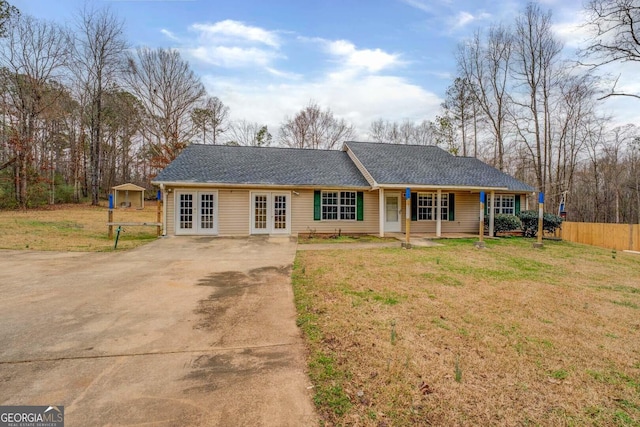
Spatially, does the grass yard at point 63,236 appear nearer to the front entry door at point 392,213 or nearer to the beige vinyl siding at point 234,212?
the beige vinyl siding at point 234,212

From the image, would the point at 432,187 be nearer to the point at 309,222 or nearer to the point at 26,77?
the point at 309,222

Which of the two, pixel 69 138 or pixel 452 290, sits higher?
pixel 69 138

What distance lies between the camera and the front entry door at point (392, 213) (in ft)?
44.6

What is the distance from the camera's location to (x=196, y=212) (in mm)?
12273

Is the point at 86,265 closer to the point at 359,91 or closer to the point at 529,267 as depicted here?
the point at 529,267

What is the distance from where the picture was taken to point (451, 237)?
12.7 meters

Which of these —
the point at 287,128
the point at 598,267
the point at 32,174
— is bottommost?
the point at 598,267

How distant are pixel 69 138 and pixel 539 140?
38.5 meters

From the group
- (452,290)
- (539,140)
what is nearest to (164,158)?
(452,290)

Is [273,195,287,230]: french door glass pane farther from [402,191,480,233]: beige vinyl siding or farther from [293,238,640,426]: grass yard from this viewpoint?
[402,191,480,233]: beige vinyl siding

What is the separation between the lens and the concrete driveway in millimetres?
2133

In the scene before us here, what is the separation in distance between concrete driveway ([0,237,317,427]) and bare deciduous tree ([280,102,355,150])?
23.9 m

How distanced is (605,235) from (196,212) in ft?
60.0

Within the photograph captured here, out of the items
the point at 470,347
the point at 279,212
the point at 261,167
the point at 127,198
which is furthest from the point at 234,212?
the point at 127,198
